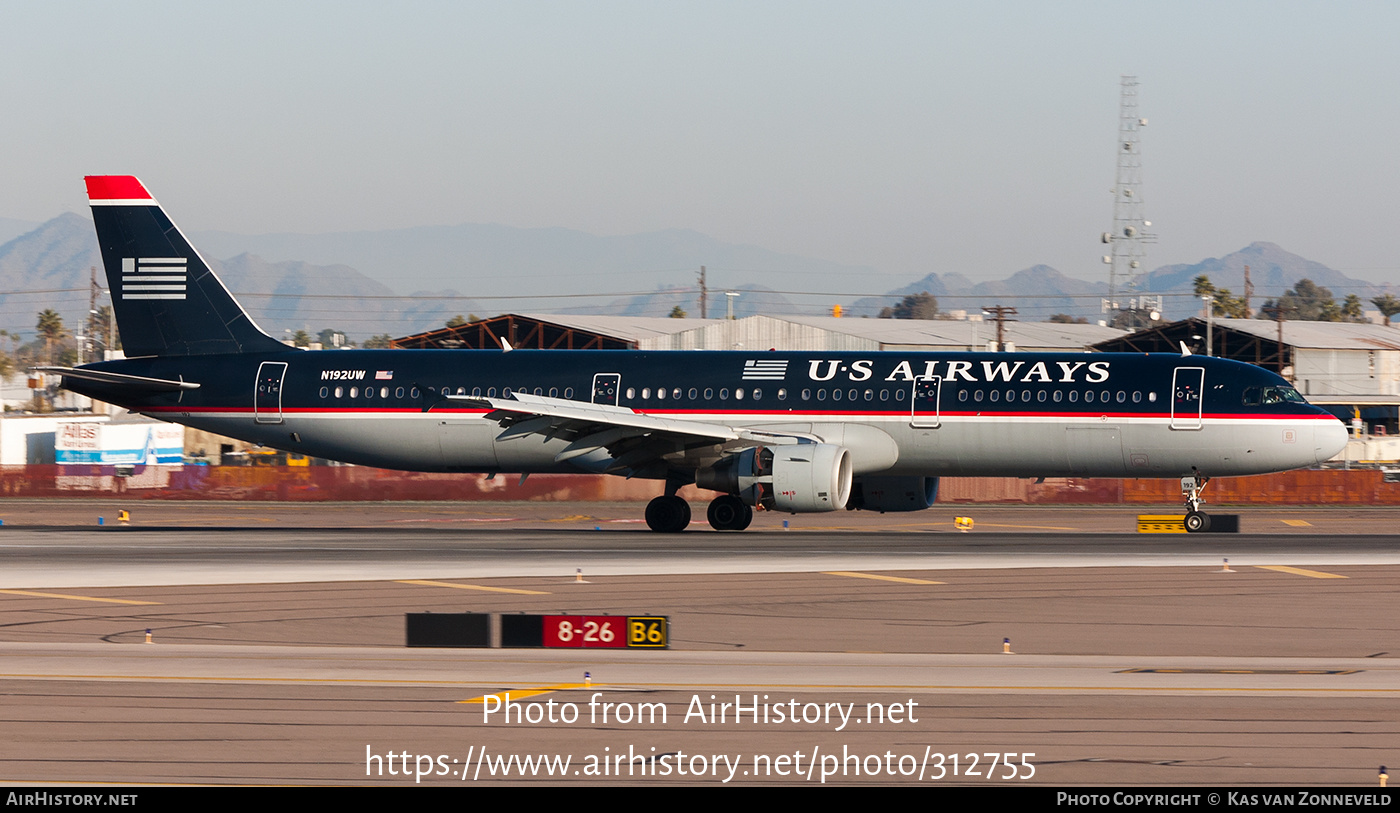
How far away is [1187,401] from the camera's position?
3356cm

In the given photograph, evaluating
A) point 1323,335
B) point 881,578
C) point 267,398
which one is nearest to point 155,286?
point 267,398

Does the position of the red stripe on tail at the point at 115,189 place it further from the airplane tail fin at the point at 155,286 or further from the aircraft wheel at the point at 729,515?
the aircraft wheel at the point at 729,515

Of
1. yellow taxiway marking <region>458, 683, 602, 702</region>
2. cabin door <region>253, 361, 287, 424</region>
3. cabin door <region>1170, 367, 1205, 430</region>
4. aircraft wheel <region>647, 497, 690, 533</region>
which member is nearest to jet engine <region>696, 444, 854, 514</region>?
aircraft wheel <region>647, 497, 690, 533</region>

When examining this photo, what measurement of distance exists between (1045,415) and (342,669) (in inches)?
893

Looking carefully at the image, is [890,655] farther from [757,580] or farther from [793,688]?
[757,580]

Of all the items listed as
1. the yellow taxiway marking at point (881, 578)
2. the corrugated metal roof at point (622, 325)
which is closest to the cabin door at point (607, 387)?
the yellow taxiway marking at point (881, 578)

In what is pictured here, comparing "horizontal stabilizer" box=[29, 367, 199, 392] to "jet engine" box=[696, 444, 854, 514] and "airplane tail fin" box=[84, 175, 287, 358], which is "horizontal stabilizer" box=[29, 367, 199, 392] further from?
"jet engine" box=[696, 444, 854, 514]

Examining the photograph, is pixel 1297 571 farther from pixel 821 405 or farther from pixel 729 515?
pixel 729 515

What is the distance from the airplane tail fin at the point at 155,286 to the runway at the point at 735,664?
961cm

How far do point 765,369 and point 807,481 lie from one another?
4558 millimetres

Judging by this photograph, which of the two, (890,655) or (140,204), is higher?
(140,204)

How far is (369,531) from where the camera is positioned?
35.6 metres

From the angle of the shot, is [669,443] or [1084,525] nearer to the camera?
[669,443]
